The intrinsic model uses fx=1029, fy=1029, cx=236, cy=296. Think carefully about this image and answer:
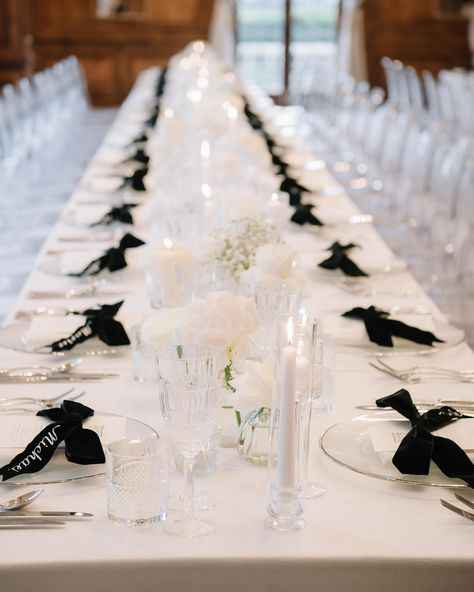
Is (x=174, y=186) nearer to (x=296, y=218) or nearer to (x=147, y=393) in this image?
(x=296, y=218)

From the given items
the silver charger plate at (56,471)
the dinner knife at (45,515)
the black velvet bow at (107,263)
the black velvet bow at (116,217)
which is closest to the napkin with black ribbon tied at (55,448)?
the silver charger plate at (56,471)

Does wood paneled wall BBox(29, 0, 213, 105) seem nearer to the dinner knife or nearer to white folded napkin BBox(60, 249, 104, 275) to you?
white folded napkin BBox(60, 249, 104, 275)

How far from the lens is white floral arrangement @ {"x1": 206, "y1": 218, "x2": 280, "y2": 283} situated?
2.44 meters

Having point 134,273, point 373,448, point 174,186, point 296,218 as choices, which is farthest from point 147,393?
point 174,186

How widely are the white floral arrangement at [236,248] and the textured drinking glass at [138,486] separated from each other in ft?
3.08

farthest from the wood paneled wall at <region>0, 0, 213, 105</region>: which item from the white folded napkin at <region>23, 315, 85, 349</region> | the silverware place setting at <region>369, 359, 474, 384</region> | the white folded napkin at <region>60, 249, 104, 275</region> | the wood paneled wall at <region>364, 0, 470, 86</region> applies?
the silverware place setting at <region>369, 359, 474, 384</region>

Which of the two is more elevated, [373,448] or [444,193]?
[373,448]

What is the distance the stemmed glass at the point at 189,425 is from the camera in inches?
60.1

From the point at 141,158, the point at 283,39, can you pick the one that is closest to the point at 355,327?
the point at 141,158

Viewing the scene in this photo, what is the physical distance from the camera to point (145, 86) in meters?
11.3

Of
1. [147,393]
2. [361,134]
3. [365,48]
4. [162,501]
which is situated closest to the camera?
[162,501]

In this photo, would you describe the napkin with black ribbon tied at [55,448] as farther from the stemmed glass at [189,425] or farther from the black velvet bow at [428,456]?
the black velvet bow at [428,456]

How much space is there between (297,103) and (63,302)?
11996 millimetres

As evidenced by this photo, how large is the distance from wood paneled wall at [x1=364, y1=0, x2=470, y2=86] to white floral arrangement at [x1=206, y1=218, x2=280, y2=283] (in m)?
13.7
